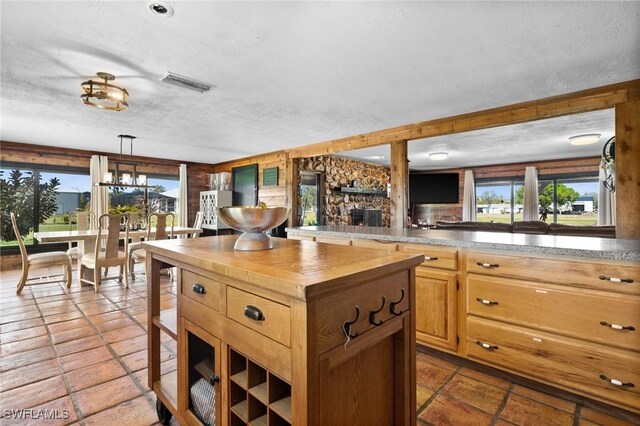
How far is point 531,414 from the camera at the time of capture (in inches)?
66.9

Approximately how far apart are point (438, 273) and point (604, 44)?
190cm

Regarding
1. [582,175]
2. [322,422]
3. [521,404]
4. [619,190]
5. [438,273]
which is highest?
[582,175]

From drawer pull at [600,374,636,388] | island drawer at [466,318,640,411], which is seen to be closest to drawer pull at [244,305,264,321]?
island drawer at [466,318,640,411]

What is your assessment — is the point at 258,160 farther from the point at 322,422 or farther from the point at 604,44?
the point at 322,422

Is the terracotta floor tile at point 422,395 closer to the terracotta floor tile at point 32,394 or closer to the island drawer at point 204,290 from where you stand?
the island drawer at point 204,290

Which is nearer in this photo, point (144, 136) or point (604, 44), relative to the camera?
point (604, 44)

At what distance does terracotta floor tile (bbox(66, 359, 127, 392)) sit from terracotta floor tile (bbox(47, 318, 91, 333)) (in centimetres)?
94

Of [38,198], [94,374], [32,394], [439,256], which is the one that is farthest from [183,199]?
[439,256]

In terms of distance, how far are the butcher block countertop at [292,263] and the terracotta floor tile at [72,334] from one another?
1719mm

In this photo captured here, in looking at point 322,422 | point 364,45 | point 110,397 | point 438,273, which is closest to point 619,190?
point 438,273

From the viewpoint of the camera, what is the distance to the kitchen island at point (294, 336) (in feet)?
2.78

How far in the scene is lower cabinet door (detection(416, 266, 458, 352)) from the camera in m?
2.23

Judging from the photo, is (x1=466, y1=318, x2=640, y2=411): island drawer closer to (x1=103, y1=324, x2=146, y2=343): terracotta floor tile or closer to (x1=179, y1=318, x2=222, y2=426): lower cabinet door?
(x1=179, y1=318, x2=222, y2=426): lower cabinet door

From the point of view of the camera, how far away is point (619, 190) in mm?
2566
